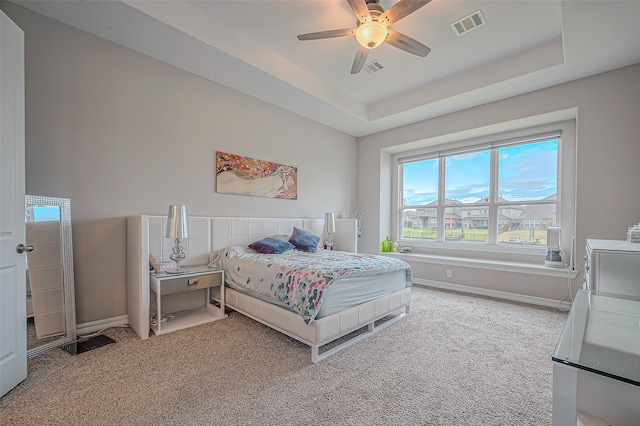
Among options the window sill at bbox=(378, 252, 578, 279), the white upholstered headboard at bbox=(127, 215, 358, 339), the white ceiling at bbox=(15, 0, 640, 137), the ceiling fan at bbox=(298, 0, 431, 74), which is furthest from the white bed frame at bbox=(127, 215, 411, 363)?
the ceiling fan at bbox=(298, 0, 431, 74)

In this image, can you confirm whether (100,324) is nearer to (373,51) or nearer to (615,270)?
(373,51)

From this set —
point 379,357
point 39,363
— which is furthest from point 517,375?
point 39,363

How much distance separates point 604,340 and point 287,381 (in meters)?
1.69

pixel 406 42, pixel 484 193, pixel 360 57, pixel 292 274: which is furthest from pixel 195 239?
pixel 484 193

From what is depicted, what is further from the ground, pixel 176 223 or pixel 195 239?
pixel 176 223

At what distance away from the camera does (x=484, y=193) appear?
4668 mm

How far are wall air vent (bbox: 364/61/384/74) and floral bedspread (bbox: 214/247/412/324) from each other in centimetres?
252

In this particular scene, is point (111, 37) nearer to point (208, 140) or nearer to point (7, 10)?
point (7, 10)

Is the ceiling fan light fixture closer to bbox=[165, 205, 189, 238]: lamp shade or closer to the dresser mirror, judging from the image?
bbox=[165, 205, 189, 238]: lamp shade

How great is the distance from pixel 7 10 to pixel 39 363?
2.91m

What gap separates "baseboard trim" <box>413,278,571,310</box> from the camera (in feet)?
11.6

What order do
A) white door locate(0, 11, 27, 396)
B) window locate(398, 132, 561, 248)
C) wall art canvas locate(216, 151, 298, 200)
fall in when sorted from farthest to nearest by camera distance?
window locate(398, 132, 561, 248)
wall art canvas locate(216, 151, 298, 200)
white door locate(0, 11, 27, 396)

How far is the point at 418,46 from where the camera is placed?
8.23 ft

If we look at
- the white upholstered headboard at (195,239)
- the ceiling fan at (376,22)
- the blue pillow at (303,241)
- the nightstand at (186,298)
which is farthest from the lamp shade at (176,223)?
the ceiling fan at (376,22)
